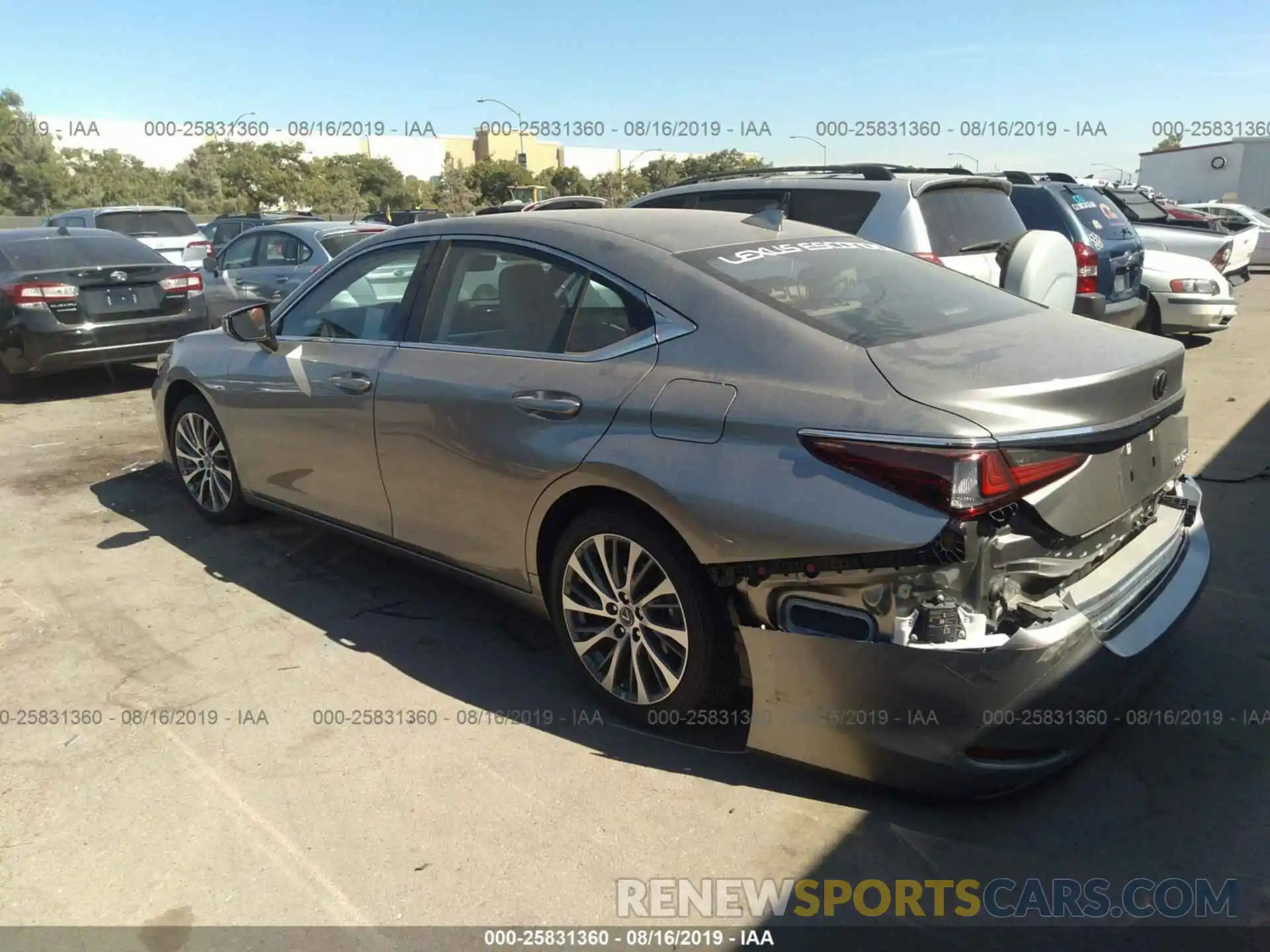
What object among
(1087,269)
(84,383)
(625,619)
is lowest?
(84,383)

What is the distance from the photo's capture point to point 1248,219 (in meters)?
19.0

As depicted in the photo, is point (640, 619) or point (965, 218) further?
point (965, 218)

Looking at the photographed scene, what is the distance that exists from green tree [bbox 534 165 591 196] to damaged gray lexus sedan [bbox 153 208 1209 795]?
188 feet

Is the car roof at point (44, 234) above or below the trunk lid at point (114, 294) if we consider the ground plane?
above

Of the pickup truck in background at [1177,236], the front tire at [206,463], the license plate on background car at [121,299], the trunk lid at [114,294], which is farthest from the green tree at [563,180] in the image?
the front tire at [206,463]

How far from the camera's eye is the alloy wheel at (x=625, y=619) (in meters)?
3.08

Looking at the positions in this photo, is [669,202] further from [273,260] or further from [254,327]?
[273,260]

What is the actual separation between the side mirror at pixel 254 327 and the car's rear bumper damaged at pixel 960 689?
9.82 feet

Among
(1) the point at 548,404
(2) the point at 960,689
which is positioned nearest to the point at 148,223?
(1) the point at 548,404

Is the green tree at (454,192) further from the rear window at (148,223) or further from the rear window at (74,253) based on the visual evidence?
the rear window at (74,253)

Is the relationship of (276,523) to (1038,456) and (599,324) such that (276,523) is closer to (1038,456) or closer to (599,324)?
(599,324)

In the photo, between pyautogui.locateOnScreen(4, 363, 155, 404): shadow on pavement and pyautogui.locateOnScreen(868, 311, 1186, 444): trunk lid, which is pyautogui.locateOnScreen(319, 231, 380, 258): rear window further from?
pyautogui.locateOnScreen(868, 311, 1186, 444): trunk lid

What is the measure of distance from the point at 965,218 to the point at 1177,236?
299 inches

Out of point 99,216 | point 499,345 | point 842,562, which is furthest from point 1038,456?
point 99,216
